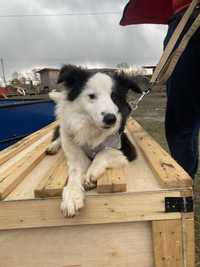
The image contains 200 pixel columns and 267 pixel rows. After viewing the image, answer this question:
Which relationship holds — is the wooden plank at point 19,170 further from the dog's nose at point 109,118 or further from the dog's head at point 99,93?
the dog's nose at point 109,118

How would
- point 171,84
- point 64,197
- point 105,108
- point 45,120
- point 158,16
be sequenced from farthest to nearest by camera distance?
point 45,120, point 158,16, point 171,84, point 105,108, point 64,197

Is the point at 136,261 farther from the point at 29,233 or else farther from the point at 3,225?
the point at 3,225

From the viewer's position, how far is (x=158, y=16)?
10.5ft

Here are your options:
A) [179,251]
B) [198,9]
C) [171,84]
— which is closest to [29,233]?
[179,251]

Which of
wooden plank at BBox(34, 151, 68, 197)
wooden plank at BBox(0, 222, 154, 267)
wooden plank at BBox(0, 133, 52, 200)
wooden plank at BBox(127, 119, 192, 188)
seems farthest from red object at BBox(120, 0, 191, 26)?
wooden plank at BBox(0, 222, 154, 267)

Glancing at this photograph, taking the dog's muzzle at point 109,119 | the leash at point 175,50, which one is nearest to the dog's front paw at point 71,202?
the dog's muzzle at point 109,119

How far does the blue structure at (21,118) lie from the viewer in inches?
215

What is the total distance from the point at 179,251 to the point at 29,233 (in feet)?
2.57

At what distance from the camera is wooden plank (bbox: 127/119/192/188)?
1876 millimetres

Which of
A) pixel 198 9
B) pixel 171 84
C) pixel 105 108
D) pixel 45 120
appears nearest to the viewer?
pixel 105 108

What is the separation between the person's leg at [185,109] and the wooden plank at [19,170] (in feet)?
3.64

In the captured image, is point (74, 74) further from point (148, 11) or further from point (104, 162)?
point (148, 11)

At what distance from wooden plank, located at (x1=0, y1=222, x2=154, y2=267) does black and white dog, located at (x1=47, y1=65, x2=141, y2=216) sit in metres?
0.42

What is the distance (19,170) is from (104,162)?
563 mm
